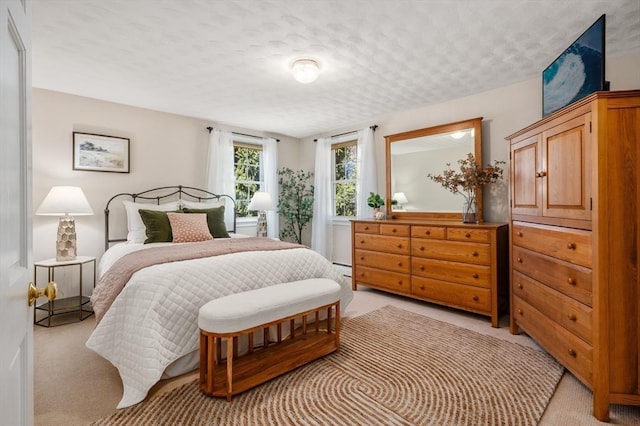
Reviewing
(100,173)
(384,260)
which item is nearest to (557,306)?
(384,260)

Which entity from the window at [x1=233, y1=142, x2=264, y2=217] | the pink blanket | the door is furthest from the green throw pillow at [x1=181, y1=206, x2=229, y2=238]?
the door

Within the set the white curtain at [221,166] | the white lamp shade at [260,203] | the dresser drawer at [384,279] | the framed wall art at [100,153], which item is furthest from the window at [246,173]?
the dresser drawer at [384,279]

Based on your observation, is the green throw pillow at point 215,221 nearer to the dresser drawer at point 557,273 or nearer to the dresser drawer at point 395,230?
the dresser drawer at point 395,230


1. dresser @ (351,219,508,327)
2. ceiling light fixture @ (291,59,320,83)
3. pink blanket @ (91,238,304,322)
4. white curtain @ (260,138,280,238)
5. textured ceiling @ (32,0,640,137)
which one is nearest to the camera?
textured ceiling @ (32,0,640,137)

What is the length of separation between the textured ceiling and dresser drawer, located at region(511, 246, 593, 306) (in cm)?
168

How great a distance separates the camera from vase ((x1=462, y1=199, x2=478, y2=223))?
343 centimetres

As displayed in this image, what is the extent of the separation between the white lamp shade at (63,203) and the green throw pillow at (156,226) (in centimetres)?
53

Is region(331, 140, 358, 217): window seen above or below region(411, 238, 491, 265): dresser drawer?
above

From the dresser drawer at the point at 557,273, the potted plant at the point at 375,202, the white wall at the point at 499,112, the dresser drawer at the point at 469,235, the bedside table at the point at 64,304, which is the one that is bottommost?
the bedside table at the point at 64,304

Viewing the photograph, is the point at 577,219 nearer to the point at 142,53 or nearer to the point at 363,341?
the point at 363,341

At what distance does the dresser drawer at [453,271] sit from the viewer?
304cm

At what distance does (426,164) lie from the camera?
13.3ft

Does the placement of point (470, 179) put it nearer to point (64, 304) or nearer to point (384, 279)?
point (384, 279)

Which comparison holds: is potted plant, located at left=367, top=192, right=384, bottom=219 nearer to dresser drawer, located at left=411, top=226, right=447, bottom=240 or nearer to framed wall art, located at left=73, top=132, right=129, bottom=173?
dresser drawer, located at left=411, top=226, right=447, bottom=240
